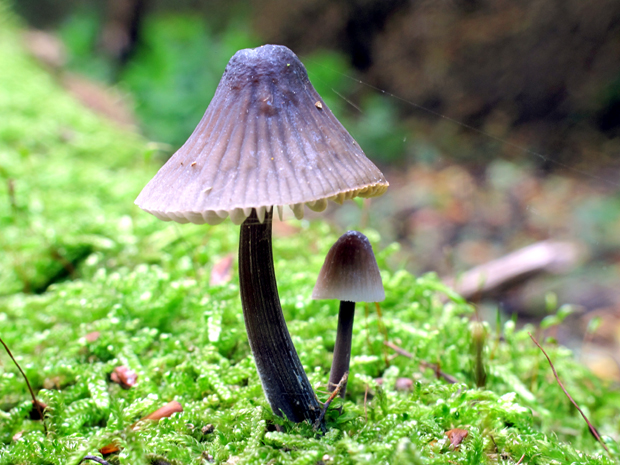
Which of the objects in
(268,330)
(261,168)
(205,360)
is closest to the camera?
(261,168)

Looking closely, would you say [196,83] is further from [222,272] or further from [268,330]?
[268,330]

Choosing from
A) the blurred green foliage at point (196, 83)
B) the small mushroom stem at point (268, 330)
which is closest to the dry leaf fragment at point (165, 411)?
the small mushroom stem at point (268, 330)

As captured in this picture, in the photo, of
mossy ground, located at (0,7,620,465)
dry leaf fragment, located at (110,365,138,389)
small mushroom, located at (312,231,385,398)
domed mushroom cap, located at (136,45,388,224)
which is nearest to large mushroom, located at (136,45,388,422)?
domed mushroom cap, located at (136,45,388,224)

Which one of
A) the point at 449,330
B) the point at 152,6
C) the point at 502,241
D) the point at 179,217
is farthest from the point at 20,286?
the point at 152,6

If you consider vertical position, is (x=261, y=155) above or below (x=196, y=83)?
below

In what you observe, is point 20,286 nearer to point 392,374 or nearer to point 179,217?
point 179,217

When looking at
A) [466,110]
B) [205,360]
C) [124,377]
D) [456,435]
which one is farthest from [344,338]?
[466,110]

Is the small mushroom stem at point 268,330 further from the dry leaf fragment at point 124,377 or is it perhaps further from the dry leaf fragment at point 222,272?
the dry leaf fragment at point 222,272
